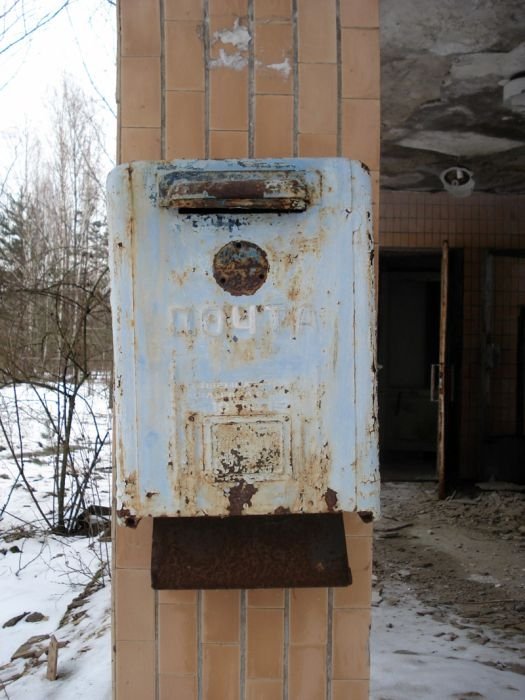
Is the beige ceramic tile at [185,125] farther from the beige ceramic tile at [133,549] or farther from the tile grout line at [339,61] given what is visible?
the beige ceramic tile at [133,549]

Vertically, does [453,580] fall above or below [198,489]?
below

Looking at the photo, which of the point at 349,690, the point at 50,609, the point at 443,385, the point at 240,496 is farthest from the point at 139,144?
the point at 443,385

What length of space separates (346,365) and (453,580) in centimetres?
320

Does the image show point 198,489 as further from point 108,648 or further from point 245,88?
point 108,648

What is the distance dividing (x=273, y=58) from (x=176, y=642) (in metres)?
1.56

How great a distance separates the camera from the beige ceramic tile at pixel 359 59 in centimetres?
164

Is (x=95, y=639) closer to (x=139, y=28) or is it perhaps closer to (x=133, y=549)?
(x=133, y=549)

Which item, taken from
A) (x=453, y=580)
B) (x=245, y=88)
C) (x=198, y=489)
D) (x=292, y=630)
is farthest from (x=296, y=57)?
(x=453, y=580)

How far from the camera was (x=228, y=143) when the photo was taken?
1.65 m

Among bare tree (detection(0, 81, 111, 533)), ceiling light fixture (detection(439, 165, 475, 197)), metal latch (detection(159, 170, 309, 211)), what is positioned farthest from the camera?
ceiling light fixture (detection(439, 165, 475, 197))

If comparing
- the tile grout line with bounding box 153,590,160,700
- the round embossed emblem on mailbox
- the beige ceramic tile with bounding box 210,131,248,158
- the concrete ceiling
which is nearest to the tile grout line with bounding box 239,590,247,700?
the tile grout line with bounding box 153,590,160,700

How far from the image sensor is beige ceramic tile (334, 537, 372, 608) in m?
1.67

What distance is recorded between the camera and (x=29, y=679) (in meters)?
2.66

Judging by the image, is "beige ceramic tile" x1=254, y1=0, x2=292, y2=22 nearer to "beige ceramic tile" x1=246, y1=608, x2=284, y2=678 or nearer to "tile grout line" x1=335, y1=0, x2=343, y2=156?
"tile grout line" x1=335, y1=0, x2=343, y2=156
